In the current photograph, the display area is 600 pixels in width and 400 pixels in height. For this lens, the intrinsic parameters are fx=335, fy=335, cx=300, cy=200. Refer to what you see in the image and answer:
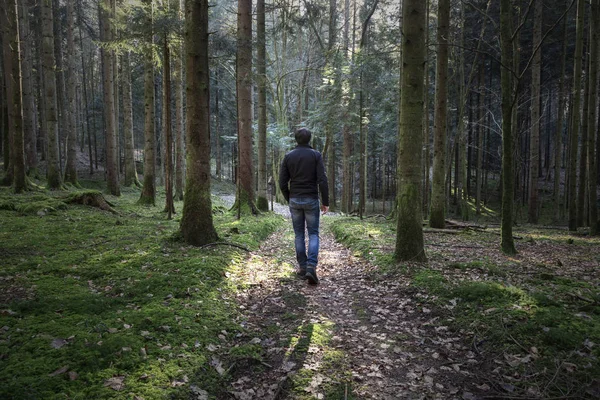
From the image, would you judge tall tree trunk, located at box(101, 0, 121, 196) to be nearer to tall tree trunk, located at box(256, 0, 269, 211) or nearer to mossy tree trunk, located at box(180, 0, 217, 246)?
tall tree trunk, located at box(256, 0, 269, 211)

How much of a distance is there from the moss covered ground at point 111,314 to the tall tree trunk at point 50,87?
27.5 feet

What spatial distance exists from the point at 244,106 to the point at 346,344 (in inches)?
460

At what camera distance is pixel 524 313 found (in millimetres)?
3873

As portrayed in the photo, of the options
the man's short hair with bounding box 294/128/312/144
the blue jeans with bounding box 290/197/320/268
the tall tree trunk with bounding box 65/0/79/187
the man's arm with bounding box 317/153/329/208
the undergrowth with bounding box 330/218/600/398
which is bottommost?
the undergrowth with bounding box 330/218/600/398

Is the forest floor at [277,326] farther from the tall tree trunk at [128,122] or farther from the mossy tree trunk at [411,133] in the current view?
the tall tree trunk at [128,122]

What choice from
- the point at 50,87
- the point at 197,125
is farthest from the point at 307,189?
the point at 50,87

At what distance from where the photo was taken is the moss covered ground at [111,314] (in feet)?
8.55

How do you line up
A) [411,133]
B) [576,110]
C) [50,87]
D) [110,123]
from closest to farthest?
[411,133], [576,110], [50,87], [110,123]

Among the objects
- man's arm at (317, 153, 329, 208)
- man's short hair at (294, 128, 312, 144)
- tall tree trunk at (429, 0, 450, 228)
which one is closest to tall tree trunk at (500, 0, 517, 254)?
man's arm at (317, 153, 329, 208)

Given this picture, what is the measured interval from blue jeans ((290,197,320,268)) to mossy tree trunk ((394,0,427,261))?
5.72 feet

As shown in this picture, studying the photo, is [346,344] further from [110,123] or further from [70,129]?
[70,129]

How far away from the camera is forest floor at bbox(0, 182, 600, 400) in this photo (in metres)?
2.85

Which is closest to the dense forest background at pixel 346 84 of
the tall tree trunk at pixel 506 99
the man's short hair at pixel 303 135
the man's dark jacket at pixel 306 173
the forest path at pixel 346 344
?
the tall tree trunk at pixel 506 99

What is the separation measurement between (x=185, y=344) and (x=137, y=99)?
38.9 metres
